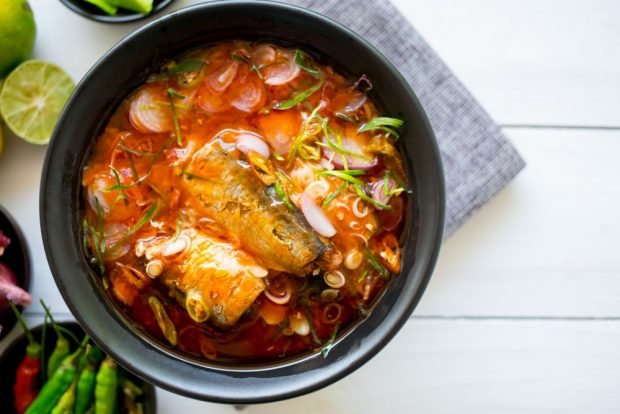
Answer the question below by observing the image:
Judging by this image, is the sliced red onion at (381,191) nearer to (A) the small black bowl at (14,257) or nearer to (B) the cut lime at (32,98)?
(B) the cut lime at (32,98)

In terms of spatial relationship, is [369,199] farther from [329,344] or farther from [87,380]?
[87,380]

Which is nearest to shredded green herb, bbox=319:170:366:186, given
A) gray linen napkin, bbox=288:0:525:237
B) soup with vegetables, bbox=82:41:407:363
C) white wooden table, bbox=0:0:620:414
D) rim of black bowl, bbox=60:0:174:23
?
soup with vegetables, bbox=82:41:407:363

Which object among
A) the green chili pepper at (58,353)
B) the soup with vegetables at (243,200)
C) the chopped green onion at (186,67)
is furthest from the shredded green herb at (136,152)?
the green chili pepper at (58,353)

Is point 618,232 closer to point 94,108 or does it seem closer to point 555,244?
point 555,244

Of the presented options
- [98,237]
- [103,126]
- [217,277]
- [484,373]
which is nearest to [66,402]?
[98,237]

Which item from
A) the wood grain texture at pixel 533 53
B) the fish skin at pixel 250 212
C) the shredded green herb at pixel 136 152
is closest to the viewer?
the fish skin at pixel 250 212

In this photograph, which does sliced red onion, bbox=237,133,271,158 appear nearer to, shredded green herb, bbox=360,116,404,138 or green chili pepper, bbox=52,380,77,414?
shredded green herb, bbox=360,116,404,138
